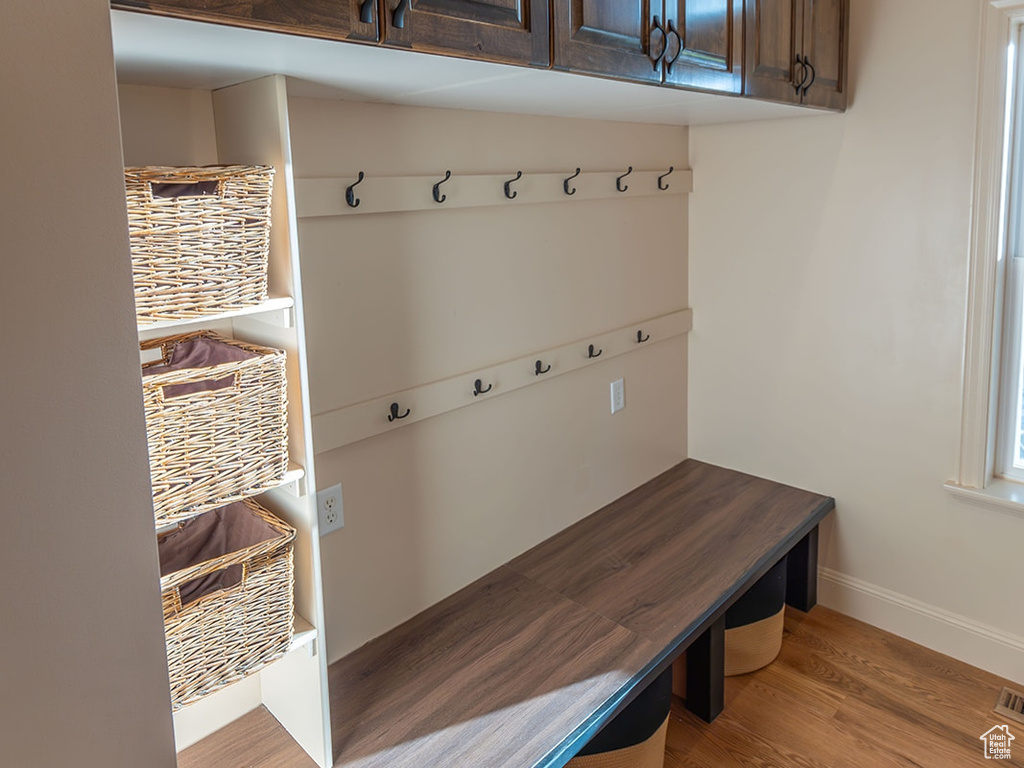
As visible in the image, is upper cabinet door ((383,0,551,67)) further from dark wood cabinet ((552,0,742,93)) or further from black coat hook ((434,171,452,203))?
black coat hook ((434,171,452,203))

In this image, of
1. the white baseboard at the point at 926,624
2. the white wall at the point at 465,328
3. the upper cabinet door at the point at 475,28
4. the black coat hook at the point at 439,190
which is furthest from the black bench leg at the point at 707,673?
the upper cabinet door at the point at 475,28

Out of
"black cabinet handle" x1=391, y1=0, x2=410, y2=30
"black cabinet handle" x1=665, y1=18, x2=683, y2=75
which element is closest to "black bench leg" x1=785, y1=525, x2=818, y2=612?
"black cabinet handle" x1=665, y1=18, x2=683, y2=75

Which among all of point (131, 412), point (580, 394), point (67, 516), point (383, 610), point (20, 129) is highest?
point (20, 129)

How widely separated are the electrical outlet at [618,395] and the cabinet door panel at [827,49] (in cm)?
96

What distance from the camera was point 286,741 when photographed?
154 centimetres

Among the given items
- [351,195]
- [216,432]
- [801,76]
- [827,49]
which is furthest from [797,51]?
[216,432]

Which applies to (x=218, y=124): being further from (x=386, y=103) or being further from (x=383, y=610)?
(x=383, y=610)

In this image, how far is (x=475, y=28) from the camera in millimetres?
1172

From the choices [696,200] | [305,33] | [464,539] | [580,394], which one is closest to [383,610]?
[464,539]

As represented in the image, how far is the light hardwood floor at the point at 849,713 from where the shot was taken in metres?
1.96

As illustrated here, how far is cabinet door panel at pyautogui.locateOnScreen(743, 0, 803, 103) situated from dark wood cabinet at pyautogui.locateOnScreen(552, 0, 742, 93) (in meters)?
0.05

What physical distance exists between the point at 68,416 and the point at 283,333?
0.49 meters

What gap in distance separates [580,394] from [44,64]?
5.57 ft

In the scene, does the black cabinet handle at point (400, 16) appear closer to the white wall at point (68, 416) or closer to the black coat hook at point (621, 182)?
the white wall at point (68, 416)
